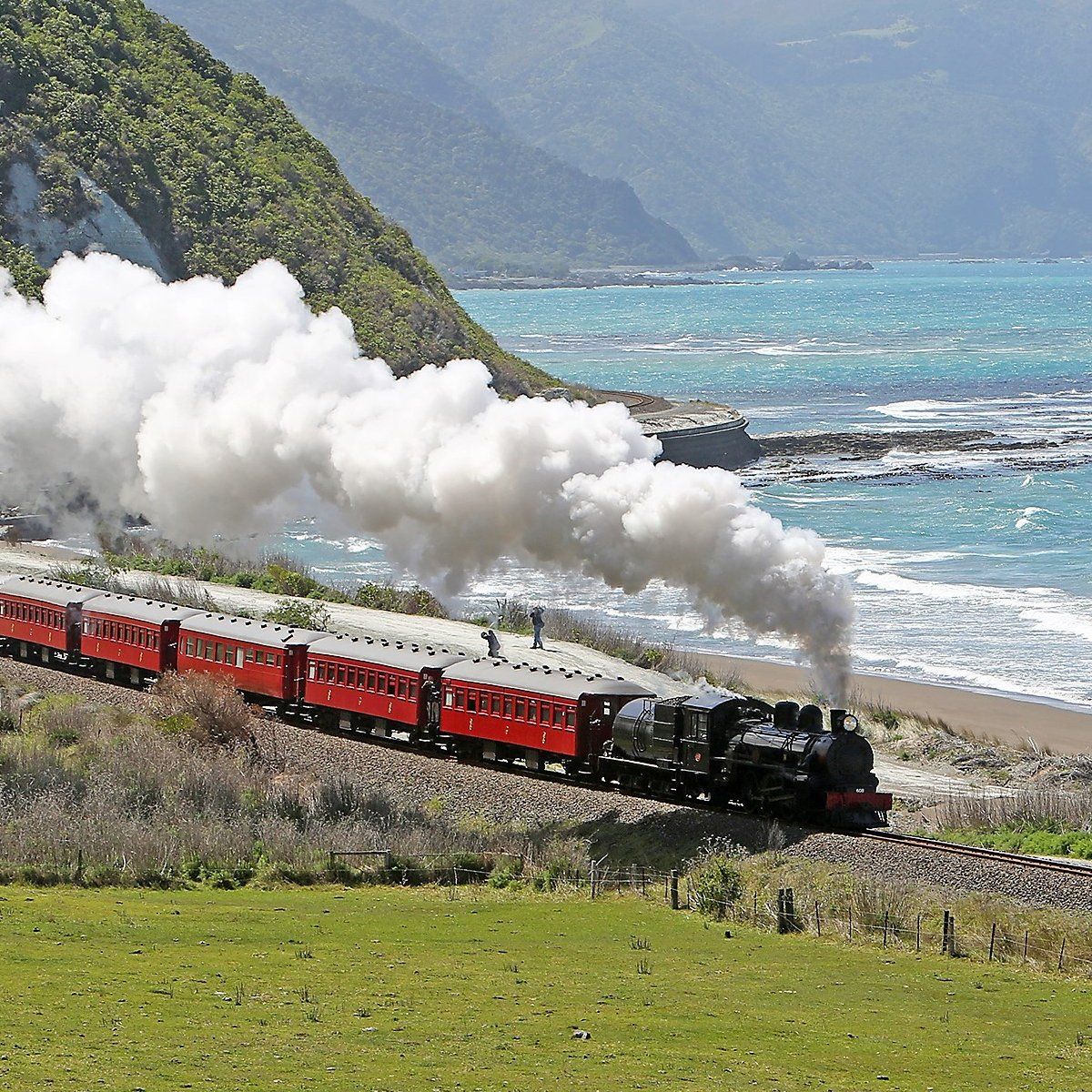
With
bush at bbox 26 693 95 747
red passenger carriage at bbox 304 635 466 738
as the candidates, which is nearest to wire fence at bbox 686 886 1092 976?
red passenger carriage at bbox 304 635 466 738

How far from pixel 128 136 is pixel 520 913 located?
11207 centimetres

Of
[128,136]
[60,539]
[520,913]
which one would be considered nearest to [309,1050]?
[520,913]

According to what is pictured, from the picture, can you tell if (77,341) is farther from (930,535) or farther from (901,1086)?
(930,535)

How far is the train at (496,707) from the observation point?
116 ft

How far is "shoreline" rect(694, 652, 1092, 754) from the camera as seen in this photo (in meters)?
54.3

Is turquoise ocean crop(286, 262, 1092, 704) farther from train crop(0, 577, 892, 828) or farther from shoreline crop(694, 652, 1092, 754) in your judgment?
train crop(0, 577, 892, 828)

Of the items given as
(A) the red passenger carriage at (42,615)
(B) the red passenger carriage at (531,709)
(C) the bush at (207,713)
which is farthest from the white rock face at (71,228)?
(B) the red passenger carriage at (531,709)

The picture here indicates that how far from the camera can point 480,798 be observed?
40.8 meters

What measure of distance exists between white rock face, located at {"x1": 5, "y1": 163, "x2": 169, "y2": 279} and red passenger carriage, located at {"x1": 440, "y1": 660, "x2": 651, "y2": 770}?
259 feet

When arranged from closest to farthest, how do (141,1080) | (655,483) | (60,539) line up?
1. (141,1080)
2. (655,483)
3. (60,539)

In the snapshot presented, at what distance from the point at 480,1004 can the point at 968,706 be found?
128 feet

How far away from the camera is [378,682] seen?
45.1 metres

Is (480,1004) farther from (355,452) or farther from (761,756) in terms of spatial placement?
(355,452)

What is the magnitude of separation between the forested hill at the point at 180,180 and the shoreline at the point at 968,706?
61.5 m
